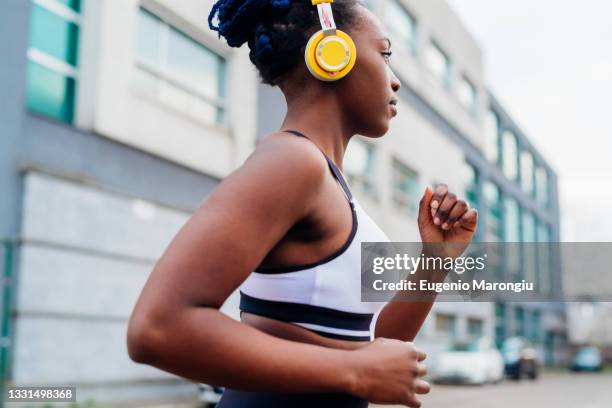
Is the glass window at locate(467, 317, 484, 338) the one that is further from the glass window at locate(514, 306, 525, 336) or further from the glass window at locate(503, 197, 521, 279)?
the glass window at locate(514, 306, 525, 336)

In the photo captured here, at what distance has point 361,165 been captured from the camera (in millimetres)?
18516

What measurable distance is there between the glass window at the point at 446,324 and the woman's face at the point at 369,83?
22484mm

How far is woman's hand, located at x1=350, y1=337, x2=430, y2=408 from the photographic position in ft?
3.43

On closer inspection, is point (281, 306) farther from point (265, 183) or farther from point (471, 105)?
point (471, 105)

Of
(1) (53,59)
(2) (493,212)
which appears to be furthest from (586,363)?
(1) (53,59)

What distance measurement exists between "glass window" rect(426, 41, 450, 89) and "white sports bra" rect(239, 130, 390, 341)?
2274 cm

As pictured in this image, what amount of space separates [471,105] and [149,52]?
21.4m

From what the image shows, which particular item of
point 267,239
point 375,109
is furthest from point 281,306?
point 375,109

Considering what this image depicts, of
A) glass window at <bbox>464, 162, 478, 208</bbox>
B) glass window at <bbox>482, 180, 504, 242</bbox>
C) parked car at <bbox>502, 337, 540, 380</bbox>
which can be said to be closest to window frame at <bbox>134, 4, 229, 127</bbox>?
parked car at <bbox>502, 337, 540, 380</bbox>

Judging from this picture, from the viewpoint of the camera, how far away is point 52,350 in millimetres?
8500

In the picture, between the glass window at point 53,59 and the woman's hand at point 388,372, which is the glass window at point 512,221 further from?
the woman's hand at point 388,372

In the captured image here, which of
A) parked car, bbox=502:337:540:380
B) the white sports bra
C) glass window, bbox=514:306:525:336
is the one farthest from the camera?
glass window, bbox=514:306:525:336

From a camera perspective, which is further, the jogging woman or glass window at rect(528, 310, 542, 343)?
glass window at rect(528, 310, 542, 343)

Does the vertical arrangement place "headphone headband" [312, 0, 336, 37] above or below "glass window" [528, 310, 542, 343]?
below
